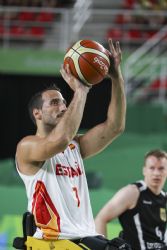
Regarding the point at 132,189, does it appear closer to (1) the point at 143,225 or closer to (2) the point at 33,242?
(1) the point at 143,225

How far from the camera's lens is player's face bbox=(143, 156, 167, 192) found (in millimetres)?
5227

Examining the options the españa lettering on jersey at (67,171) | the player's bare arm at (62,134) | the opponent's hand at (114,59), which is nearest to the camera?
the player's bare arm at (62,134)

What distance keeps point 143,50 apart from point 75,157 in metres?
8.87

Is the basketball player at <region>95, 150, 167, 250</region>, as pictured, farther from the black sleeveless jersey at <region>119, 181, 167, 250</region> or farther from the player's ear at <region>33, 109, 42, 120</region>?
the player's ear at <region>33, 109, 42, 120</region>

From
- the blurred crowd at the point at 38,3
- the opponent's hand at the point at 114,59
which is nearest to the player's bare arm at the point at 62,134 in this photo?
the opponent's hand at the point at 114,59

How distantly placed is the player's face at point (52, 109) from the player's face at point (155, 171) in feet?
4.72

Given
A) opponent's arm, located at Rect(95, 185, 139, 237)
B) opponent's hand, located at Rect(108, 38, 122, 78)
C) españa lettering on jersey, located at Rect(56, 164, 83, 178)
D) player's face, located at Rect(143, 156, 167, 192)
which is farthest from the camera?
player's face, located at Rect(143, 156, 167, 192)

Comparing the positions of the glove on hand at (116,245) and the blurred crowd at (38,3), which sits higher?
the blurred crowd at (38,3)

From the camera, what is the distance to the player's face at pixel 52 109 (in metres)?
3.98

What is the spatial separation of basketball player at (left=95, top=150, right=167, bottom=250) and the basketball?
145 centimetres

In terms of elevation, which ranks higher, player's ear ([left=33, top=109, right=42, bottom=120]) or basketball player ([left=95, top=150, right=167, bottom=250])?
player's ear ([left=33, top=109, right=42, bottom=120])

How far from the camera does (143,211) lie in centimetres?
517

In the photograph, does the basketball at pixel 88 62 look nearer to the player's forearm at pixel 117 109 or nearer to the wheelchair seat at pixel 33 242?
the player's forearm at pixel 117 109

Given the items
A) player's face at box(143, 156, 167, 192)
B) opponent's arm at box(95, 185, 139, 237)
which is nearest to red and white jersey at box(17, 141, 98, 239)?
opponent's arm at box(95, 185, 139, 237)
